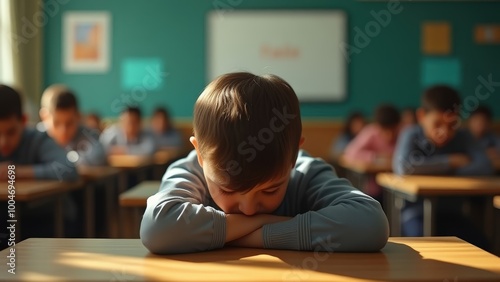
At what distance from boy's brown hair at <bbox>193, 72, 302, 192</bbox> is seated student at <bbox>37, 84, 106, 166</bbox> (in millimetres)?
2982

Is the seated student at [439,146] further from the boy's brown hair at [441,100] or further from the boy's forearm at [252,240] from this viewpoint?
the boy's forearm at [252,240]

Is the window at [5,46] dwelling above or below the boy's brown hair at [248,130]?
above

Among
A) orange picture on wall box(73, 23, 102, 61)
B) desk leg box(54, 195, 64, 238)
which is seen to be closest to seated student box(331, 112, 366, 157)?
orange picture on wall box(73, 23, 102, 61)

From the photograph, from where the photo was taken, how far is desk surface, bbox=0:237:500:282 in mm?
1027

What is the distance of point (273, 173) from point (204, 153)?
14 cm

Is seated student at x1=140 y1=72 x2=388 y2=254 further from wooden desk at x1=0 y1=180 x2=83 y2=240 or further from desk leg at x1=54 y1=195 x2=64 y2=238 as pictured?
desk leg at x1=54 y1=195 x2=64 y2=238

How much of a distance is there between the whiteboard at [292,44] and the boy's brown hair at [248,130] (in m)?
7.66

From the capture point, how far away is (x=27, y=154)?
3.10m

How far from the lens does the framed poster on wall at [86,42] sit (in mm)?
8984

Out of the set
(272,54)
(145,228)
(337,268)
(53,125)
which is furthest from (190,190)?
(272,54)

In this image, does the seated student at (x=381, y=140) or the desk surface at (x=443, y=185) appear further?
the seated student at (x=381, y=140)

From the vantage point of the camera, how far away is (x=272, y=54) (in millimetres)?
9023

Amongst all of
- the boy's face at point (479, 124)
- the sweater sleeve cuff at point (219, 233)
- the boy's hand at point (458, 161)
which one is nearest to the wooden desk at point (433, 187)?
the boy's hand at point (458, 161)

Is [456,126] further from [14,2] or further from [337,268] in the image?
[14,2]
